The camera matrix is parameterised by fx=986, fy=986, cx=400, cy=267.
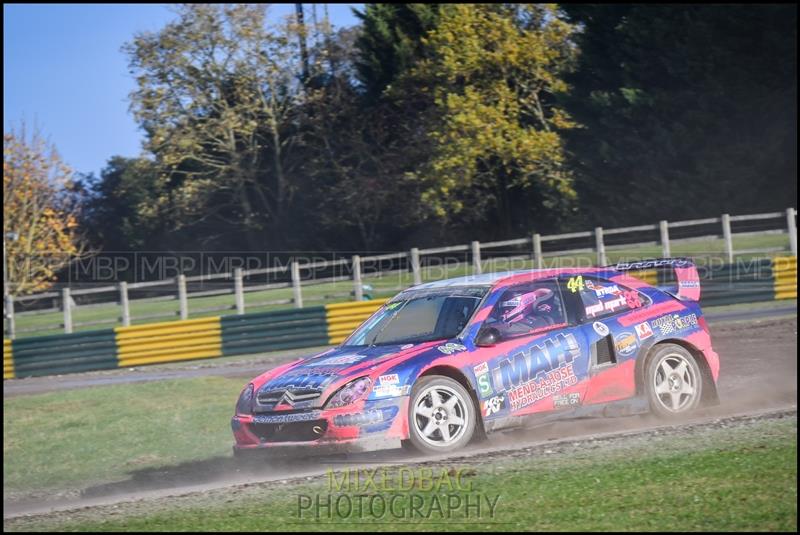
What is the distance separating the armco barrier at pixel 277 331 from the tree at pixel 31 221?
658 inches

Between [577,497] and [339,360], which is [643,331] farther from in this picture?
[577,497]

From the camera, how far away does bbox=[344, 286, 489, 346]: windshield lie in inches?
325

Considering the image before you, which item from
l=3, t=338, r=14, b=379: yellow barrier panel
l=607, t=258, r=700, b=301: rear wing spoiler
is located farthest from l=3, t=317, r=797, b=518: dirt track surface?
l=3, t=338, r=14, b=379: yellow barrier panel

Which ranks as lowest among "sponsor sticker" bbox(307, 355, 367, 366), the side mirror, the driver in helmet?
"sponsor sticker" bbox(307, 355, 367, 366)

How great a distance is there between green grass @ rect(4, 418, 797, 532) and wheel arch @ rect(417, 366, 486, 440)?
2.03 ft

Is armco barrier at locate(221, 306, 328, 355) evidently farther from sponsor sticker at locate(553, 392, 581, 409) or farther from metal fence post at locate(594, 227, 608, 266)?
sponsor sticker at locate(553, 392, 581, 409)

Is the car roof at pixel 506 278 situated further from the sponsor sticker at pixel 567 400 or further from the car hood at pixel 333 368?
the sponsor sticker at pixel 567 400

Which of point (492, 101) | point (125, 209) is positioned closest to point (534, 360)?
point (492, 101)

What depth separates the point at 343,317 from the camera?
67.1ft

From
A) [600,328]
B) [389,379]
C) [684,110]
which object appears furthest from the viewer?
[684,110]

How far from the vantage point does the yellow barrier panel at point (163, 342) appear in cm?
2133

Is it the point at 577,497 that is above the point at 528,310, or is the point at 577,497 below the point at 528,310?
below

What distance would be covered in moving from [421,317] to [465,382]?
957mm

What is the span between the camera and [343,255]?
4419 centimetres
